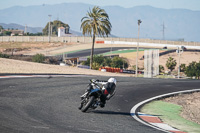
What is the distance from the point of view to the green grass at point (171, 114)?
1347 centimetres

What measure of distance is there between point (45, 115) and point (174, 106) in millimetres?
8583

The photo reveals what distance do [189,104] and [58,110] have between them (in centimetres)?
926

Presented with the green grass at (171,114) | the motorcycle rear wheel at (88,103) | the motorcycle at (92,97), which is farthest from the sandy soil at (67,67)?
the motorcycle rear wheel at (88,103)

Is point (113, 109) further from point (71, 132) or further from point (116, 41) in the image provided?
point (116, 41)

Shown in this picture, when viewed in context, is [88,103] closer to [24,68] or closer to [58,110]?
[58,110]

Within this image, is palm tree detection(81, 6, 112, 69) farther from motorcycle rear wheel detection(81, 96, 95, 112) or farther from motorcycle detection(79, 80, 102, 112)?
motorcycle rear wheel detection(81, 96, 95, 112)

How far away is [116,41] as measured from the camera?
134 m

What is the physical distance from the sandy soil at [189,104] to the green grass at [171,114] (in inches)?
15.0

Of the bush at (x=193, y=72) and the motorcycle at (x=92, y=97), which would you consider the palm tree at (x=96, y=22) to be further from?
the motorcycle at (x=92, y=97)

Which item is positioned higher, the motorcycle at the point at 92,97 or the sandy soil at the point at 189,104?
the motorcycle at the point at 92,97

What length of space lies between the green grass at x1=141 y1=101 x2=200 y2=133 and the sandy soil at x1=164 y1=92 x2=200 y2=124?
38 cm

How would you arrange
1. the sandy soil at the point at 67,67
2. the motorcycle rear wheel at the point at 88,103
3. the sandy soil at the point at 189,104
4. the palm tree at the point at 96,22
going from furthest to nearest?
1. the palm tree at the point at 96,22
2. the sandy soil at the point at 67,67
3. the sandy soil at the point at 189,104
4. the motorcycle rear wheel at the point at 88,103

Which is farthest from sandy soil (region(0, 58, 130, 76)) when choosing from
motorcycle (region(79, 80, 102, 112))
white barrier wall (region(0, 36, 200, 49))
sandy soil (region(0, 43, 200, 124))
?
white barrier wall (region(0, 36, 200, 49))

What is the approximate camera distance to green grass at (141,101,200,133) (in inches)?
530
